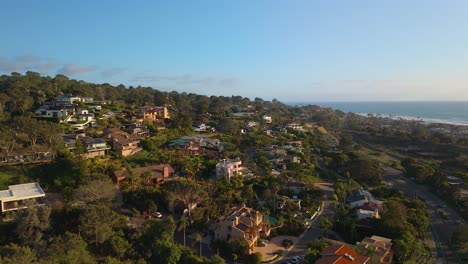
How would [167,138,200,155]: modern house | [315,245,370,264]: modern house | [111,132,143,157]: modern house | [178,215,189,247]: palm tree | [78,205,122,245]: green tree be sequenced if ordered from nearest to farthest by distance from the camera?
[315,245,370,264]: modern house
[78,205,122,245]: green tree
[178,215,189,247]: palm tree
[111,132,143,157]: modern house
[167,138,200,155]: modern house

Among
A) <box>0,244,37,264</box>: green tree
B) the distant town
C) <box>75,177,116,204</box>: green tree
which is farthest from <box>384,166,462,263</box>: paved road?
<box>0,244,37,264</box>: green tree

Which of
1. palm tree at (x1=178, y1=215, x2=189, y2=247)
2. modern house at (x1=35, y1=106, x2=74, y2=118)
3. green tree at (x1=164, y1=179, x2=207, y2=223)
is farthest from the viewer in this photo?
modern house at (x1=35, y1=106, x2=74, y2=118)

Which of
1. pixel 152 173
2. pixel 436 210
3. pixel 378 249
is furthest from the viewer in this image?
pixel 436 210

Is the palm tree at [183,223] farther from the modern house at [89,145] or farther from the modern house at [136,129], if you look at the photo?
the modern house at [136,129]

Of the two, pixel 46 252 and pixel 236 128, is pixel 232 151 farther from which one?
pixel 46 252

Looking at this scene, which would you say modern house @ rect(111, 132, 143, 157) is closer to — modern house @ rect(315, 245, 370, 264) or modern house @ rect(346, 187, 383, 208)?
modern house @ rect(315, 245, 370, 264)

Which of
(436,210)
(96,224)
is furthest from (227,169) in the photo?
(436,210)

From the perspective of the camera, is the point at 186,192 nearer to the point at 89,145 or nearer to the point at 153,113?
the point at 89,145
